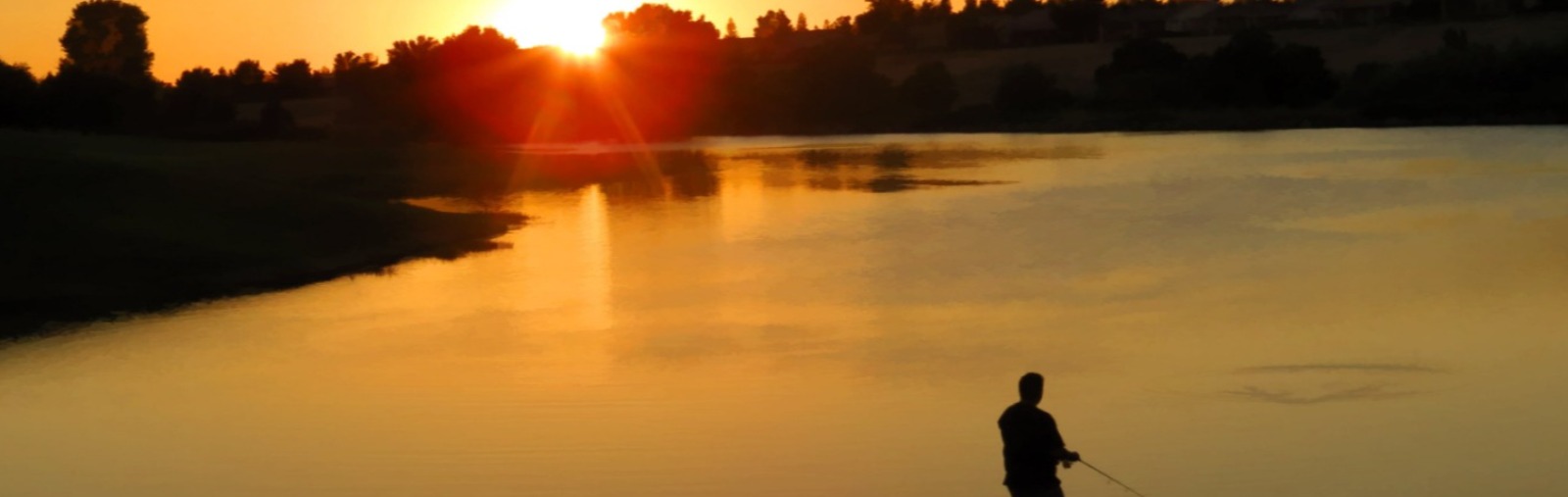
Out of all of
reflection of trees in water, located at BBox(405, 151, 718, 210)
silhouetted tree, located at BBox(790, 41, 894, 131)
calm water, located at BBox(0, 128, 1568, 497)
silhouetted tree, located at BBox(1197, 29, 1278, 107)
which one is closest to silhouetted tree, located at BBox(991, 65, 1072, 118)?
silhouetted tree, located at BBox(1197, 29, 1278, 107)

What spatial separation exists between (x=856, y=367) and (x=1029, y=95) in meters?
118

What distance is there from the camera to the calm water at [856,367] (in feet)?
62.0

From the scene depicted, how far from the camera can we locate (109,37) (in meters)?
176

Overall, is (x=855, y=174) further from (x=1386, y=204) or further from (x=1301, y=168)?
(x=1386, y=204)

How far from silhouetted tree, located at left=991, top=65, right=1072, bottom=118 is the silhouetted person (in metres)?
127

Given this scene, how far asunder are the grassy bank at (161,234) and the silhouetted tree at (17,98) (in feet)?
108

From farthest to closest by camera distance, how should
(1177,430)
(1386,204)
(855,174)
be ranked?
(855,174)
(1386,204)
(1177,430)

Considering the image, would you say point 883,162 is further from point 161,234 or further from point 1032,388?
point 1032,388

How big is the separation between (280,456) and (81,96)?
80792mm

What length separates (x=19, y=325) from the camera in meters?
31.8

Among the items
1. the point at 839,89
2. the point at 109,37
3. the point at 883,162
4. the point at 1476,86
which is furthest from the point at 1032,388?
the point at 109,37

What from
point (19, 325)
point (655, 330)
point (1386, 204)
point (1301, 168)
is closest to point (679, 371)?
point (655, 330)

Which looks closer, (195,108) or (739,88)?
(195,108)

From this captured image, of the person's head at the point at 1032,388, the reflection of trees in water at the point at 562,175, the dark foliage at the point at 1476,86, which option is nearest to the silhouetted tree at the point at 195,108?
the reflection of trees in water at the point at 562,175
